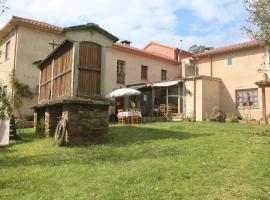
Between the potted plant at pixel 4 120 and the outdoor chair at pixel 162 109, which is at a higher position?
the outdoor chair at pixel 162 109

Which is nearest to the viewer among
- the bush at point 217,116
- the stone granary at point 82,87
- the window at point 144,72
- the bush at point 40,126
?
the stone granary at point 82,87

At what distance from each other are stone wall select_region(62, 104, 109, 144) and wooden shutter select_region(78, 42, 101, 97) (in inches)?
35.4

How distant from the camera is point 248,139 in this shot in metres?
13.3

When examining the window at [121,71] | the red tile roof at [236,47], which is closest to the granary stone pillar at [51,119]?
the window at [121,71]

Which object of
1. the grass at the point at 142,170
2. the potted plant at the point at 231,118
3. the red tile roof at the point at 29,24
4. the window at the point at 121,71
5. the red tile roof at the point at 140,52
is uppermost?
the red tile roof at the point at 29,24

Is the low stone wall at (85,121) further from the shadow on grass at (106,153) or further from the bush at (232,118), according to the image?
the bush at (232,118)

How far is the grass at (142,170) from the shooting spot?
22.5 feet

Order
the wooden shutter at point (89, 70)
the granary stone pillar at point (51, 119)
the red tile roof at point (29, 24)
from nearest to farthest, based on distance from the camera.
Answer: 1. the wooden shutter at point (89, 70)
2. the granary stone pillar at point (51, 119)
3. the red tile roof at point (29, 24)

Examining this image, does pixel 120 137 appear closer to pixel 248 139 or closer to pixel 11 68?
pixel 248 139

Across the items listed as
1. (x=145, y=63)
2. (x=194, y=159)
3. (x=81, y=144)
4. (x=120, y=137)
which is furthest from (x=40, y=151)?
(x=145, y=63)

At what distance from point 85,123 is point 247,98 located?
16187 mm

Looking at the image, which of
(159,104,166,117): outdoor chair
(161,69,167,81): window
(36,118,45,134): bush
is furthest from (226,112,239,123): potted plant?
(36,118,45,134): bush

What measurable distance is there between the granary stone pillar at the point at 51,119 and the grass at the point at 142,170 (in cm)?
254

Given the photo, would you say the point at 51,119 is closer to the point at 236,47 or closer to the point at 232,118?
the point at 232,118
